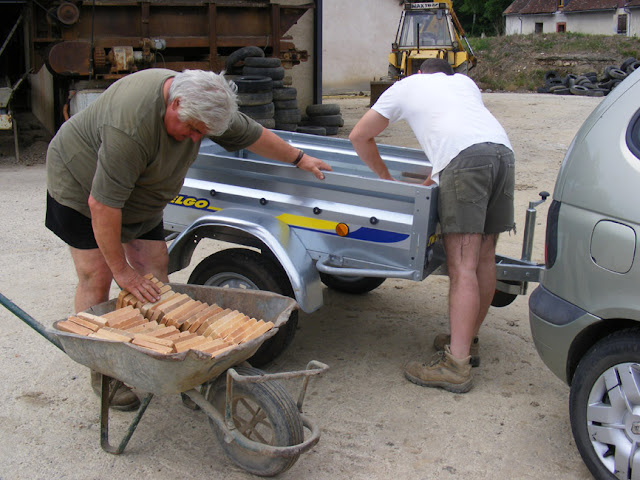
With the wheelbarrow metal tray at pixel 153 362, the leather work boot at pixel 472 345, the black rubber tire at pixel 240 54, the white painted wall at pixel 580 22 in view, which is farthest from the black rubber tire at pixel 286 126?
the white painted wall at pixel 580 22

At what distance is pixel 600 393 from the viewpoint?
284cm

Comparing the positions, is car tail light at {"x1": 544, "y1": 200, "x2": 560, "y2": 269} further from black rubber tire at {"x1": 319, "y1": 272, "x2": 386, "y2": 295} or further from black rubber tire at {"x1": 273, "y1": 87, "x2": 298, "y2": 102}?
black rubber tire at {"x1": 273, "y1": 87, "x2": 298, "y2": 102}

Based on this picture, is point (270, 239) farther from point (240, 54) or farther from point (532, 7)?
point (532, 7)

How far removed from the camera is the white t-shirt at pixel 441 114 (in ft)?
11.7

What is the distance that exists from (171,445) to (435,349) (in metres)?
1.76

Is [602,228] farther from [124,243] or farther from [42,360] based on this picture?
[42,360]

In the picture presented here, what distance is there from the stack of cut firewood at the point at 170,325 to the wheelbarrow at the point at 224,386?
0.07m

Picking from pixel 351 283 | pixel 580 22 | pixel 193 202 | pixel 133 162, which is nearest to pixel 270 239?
pixel 193 202

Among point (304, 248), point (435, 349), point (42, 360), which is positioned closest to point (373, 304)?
point (435, 349)

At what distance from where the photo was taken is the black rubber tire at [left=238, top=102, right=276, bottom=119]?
9.69 m

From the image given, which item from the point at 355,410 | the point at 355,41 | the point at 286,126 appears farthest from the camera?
the point at 355,41

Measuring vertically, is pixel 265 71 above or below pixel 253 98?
above

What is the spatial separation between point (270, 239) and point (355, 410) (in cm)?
102

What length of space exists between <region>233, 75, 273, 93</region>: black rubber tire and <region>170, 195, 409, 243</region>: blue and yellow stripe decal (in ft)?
19.4
